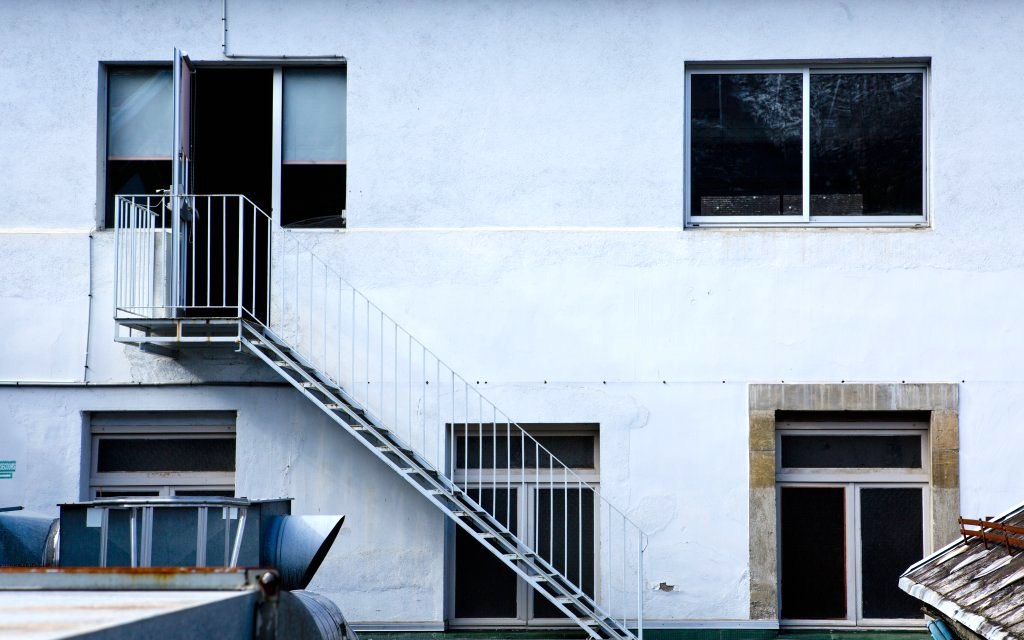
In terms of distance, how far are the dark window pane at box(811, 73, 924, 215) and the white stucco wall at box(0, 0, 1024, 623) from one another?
29 cm

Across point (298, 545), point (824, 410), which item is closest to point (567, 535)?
point (824, 410)

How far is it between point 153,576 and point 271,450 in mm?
7638

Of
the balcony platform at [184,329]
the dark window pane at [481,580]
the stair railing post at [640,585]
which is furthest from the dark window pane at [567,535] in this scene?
the balcony platform at [184,329]

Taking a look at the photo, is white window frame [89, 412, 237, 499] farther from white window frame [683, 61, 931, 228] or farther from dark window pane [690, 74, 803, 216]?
dark window pane [690, 74, 803, 216]

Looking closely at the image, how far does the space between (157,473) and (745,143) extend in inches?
252

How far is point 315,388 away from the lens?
1140 cm

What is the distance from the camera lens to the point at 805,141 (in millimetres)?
12484

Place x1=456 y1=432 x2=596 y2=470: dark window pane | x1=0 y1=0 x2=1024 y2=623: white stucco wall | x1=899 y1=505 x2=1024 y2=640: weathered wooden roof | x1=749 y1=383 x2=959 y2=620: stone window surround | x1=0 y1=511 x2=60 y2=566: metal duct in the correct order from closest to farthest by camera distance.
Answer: x1=899 y1=505 x2=1024 y2=640: weathered wooden roof < x1=0 y1=511 x2=60 y2=566: metal duct < x1=749 y1=383 x2=959 y2=620: stone window surround < x1=0 y1=0 x2=1024 y2=623: white stucco wall < x1=456 y1=432 x2=596 y2=470: dark window pane

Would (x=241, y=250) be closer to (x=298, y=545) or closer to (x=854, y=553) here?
(x=298, y=545)

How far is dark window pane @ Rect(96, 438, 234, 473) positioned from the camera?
1253cm

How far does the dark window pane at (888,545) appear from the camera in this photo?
12.1 metres

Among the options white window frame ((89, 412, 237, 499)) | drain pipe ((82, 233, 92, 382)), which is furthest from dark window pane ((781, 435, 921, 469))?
drain pipe ((82, 233, 92, 382))

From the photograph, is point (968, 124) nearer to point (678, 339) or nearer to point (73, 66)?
point (678, 339)

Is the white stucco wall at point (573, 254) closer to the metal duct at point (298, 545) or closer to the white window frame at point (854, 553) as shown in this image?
the white window frame at point (854, 553)
